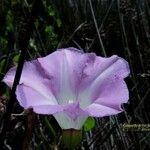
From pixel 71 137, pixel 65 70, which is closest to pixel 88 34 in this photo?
pixel 65 70

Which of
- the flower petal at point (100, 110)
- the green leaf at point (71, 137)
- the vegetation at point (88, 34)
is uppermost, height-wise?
the flower petal at point (100, 110)

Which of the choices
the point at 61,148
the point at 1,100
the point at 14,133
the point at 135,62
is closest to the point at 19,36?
the point at 135,62

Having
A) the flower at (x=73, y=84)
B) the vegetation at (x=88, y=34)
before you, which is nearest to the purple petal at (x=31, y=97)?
the flower at (x=73, y=84)

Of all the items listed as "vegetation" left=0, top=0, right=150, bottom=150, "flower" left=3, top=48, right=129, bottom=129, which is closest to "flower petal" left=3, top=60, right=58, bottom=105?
"flower" left=3, top=48, right=129, bottom=129

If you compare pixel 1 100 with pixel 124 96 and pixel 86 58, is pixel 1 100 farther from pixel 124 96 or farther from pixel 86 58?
pixel 124 96

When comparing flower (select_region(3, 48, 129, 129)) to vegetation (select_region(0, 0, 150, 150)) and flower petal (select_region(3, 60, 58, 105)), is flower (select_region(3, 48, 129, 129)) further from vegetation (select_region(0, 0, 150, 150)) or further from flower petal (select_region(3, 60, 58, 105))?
vegetation (select_region(0, 0, 150, 150))

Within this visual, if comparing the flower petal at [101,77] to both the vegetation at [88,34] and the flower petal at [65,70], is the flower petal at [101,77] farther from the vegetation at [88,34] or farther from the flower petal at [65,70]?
the vegetation at [88,34]

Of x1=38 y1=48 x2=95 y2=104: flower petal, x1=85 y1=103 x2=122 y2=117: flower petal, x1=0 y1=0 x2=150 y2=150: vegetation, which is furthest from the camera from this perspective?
x1=0 y1=0 x2=150 y2=150: vegetation

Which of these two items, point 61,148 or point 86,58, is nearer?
point 86,58
